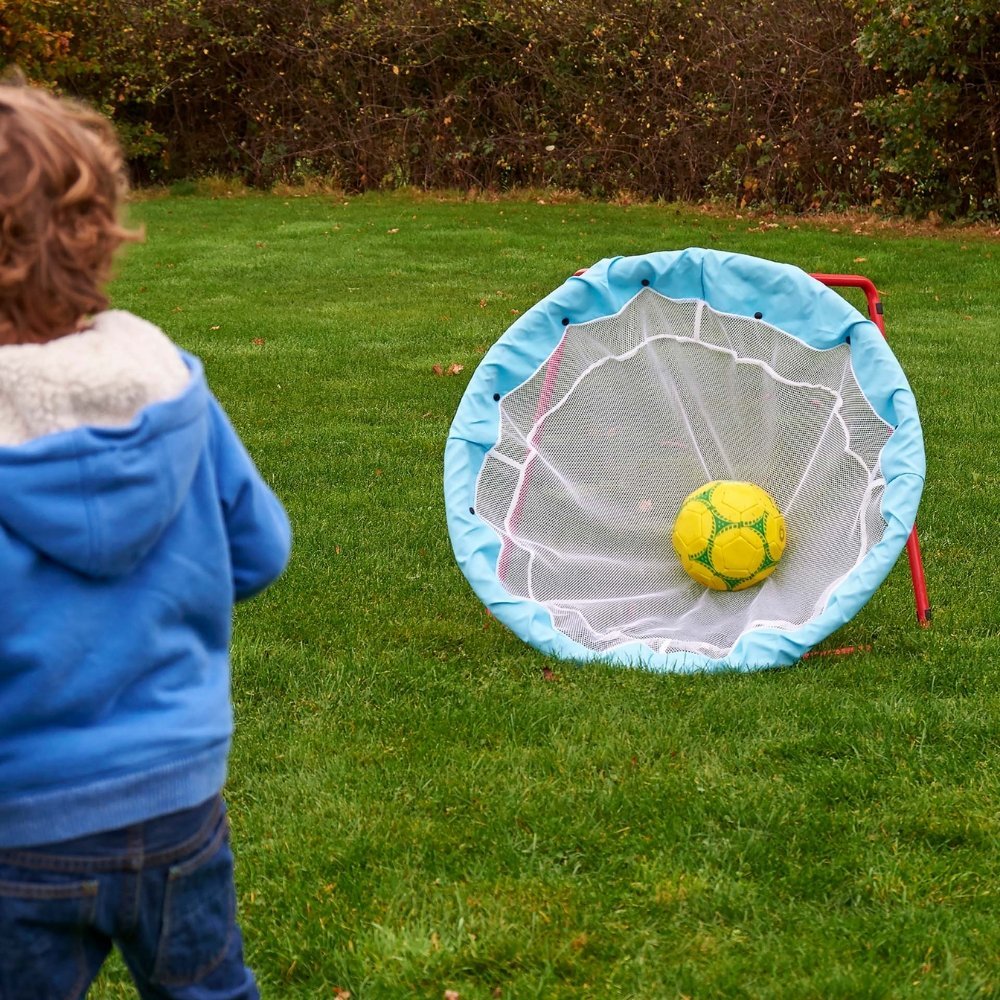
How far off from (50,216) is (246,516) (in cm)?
46

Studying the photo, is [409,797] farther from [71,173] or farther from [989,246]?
[989,246]

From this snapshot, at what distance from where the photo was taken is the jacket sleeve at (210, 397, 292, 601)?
1787 millimetres

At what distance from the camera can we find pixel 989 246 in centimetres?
1238

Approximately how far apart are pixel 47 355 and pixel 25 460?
0.13m

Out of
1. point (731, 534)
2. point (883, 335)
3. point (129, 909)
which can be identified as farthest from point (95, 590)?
point (883, 335)

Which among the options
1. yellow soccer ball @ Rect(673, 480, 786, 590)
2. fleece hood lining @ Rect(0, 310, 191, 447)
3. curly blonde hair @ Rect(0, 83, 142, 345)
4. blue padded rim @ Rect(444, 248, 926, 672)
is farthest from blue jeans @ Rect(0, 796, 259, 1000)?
yellow soccer ball @ Rect(673, 480, 786, 590)

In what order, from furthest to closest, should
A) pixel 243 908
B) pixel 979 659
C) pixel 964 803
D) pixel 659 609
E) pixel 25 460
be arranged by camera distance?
pixel 659 609
pixel 979 659
pixel 964 803
pixel 243 908
pixel 25 460

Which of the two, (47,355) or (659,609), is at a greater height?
(47,355)

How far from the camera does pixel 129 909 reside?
1.72 meters

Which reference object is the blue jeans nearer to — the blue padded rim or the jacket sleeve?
the jacket sleeve

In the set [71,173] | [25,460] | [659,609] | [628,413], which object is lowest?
[659,609]

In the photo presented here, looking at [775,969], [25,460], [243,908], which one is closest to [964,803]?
[775,969]

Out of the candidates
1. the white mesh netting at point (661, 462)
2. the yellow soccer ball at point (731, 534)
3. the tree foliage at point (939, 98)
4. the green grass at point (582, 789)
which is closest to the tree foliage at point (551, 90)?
the tree foliage at point (939, 98)

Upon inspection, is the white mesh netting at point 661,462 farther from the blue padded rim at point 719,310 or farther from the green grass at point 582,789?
the green grass at point 582,789
